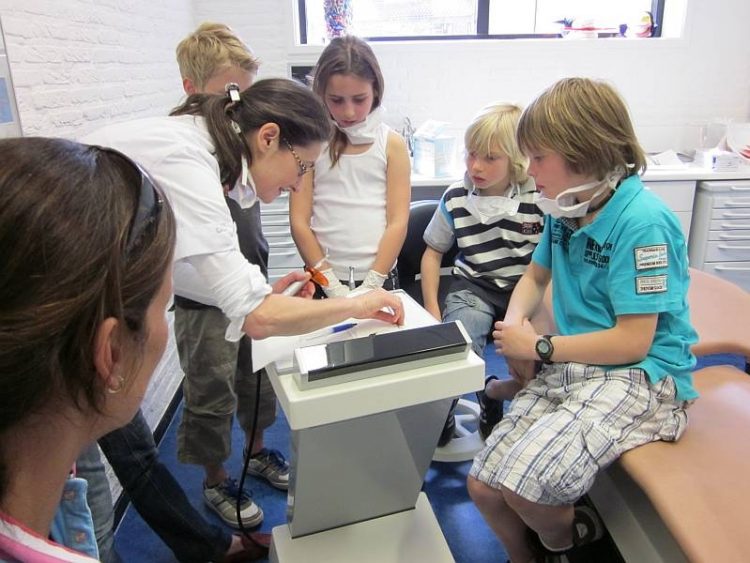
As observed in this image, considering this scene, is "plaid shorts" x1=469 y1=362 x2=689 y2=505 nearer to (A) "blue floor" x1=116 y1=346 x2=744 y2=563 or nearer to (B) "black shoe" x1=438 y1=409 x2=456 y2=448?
(A) "blue floor" x1=116 y1=346 x2=744 y2=563

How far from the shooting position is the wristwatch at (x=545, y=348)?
1260 millimetres

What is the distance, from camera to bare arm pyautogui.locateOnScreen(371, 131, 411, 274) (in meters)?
1.62

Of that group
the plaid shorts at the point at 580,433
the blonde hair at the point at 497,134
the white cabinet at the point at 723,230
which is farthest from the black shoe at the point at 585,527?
the white cabinet at the point at 723,230

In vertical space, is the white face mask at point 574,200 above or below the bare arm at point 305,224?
above

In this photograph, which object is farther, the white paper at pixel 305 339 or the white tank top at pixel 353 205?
the white tank top at pixel 353 205

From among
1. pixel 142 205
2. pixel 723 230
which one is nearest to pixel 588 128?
pixel 142 205

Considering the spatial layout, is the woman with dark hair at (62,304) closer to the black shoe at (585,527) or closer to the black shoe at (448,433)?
the black shoe at (585,527)

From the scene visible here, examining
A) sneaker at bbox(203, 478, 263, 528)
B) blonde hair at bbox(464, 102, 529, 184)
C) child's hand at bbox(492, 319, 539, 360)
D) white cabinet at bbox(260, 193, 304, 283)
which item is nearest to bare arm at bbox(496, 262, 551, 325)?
child's hand at bbox(492, 319, 539, 360)

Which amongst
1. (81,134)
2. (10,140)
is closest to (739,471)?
(10,140)

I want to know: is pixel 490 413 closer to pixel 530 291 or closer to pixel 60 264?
pixel 530 291

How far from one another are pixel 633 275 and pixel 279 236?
1.91 m

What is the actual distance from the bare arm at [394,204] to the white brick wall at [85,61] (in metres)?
0.85

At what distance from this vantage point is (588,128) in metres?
1.18

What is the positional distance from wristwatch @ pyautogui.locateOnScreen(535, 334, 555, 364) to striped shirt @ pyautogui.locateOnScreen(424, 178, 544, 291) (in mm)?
458
